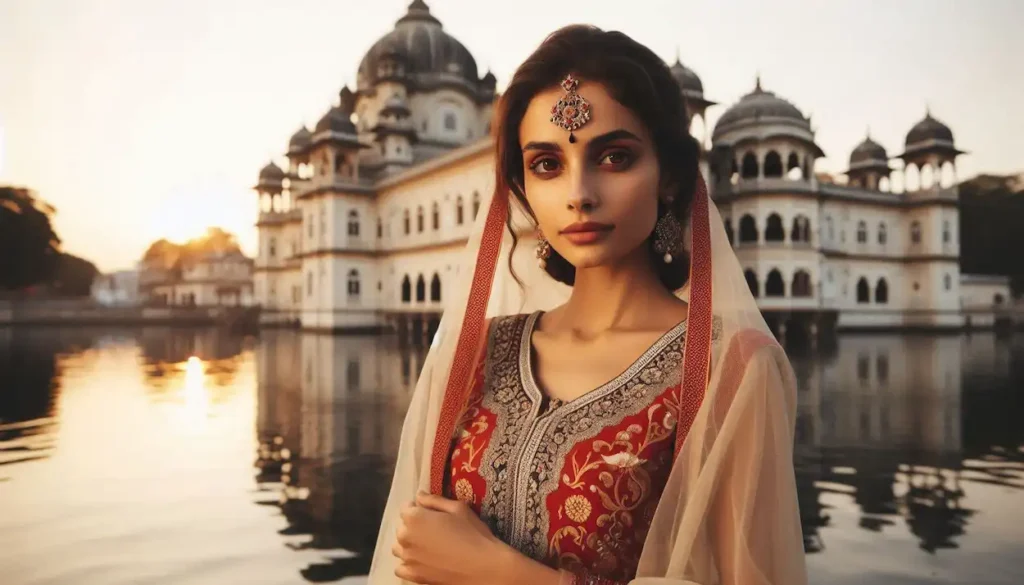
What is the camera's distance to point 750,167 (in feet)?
76.0

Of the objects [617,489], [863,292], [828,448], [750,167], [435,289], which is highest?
[750,167]

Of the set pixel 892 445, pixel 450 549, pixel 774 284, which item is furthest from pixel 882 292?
pixel 450 549

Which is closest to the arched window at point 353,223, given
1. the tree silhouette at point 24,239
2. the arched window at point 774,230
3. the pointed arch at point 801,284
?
the arched window at point 774,230

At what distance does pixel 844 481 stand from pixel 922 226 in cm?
2467

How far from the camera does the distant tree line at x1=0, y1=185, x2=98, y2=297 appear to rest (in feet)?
103

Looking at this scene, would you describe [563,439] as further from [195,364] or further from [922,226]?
[922,226]

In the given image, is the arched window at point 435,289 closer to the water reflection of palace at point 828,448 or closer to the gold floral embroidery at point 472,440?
the water reflection of palace at point 828,448

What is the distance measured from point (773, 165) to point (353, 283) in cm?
1578

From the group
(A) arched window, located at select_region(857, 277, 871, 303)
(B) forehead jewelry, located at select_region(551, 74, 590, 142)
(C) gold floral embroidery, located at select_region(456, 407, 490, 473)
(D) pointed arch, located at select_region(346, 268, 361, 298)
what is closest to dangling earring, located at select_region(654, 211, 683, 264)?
(B) forehead jewelry, located at select_region(551, 74, 590, 142)

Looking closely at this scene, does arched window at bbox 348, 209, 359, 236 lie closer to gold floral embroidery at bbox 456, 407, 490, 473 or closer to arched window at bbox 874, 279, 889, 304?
Answer: arched window at bbox 874, 279, 889, 304

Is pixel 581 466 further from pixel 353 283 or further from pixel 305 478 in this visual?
pixel 353 283

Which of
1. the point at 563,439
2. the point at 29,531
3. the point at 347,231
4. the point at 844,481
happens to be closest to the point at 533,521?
the point at 563,439

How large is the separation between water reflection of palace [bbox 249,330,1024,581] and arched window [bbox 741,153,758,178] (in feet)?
36.0

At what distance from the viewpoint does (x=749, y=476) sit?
1.03 meters
